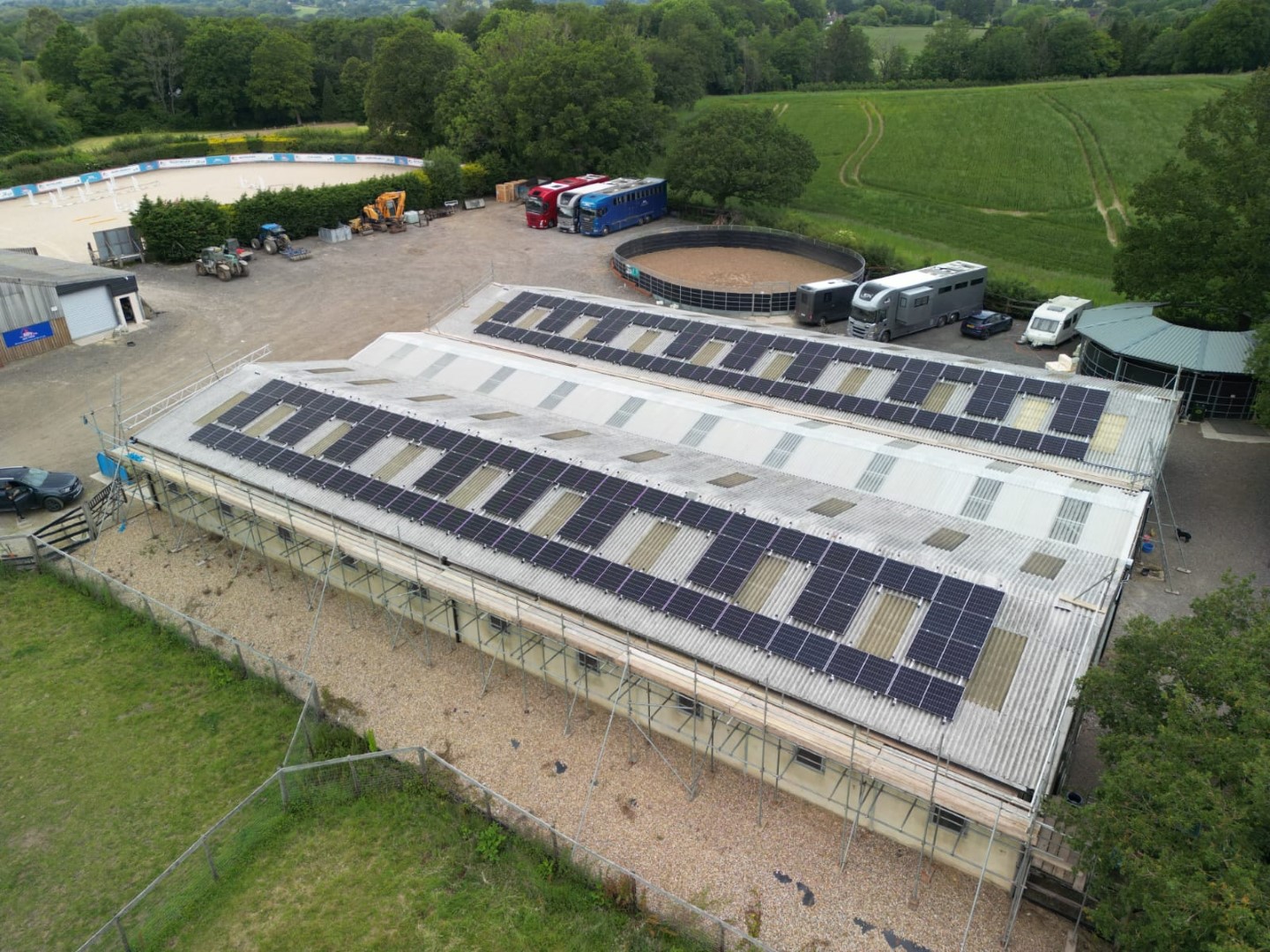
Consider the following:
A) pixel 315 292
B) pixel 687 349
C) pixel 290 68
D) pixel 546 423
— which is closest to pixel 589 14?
pixel 290 68

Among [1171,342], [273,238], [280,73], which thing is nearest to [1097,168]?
[1171,342]

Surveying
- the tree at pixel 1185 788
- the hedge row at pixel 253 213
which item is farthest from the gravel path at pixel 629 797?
the hedge row at pixel 253 213

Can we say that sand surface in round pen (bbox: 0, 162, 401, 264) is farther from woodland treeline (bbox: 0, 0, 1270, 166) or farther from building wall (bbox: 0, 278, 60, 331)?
building wall (bbox: 0, 278, 60, 331)

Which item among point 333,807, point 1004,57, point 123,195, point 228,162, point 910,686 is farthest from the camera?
point 1004,57

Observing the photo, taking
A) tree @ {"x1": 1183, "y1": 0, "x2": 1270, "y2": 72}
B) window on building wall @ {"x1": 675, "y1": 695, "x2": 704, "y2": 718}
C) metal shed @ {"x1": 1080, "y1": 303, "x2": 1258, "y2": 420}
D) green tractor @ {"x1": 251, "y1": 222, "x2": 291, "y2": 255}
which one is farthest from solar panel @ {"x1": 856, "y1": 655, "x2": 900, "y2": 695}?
tree @ {"x1": 1183, "y1": 0, "x2": 1270, "y2": 72}

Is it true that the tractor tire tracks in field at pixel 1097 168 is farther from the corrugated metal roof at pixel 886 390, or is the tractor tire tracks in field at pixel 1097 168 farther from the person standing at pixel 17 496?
the person standing at pixel 17 496

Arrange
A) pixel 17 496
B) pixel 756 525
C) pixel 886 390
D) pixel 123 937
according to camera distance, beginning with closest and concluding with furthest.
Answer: pixel 123 937, pixel 756 525, pixel 17 496, pixel 886 390

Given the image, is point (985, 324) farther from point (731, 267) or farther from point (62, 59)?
point (62, 59)
